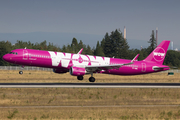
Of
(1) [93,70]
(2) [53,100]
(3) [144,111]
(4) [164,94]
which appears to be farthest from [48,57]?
(3) [144,111]

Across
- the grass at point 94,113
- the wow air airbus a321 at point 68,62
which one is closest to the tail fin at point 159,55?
the wow air airbus a321 at point 68,62

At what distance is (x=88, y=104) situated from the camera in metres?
24.3

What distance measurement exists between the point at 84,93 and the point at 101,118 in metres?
12.2

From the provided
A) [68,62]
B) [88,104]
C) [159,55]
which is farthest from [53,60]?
[159,55]

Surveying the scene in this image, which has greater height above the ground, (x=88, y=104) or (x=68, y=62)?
(x=68, y=62)

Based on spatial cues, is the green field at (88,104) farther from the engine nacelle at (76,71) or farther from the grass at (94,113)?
the engine nacelle at (76,71)

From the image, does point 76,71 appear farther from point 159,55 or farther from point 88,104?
point 159,55

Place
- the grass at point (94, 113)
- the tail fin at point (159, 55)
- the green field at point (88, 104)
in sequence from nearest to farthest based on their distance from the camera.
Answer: the grass at point (94, 113) → the green field at point (88, 104) → the tail fin at point (159, 55)

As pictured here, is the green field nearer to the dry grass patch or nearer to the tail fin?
the dry grass patch

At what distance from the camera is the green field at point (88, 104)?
19.2 m

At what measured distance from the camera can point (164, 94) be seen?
31.0 metres

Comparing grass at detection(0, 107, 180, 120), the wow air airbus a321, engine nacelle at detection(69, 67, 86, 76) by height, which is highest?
the wow air airbus a321

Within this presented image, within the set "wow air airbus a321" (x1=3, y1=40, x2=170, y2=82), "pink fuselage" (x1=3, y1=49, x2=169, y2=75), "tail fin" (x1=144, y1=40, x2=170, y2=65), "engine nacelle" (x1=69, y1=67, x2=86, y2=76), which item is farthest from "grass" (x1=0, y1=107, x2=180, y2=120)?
"tail fin" (x1=144, y1=40, x2=170, y2=65)

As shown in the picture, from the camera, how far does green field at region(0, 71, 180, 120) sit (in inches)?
755
